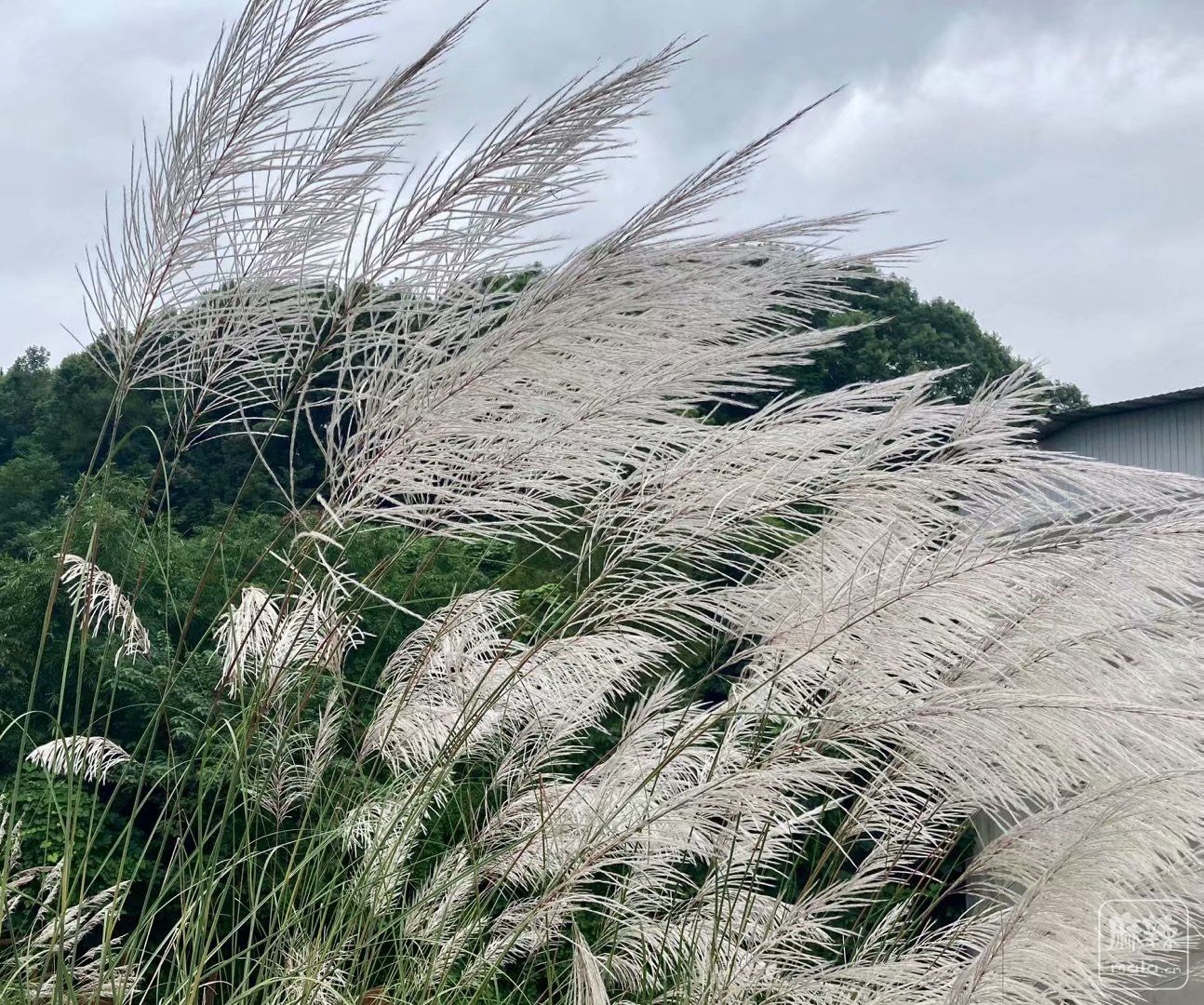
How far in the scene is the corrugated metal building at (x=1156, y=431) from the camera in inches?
485

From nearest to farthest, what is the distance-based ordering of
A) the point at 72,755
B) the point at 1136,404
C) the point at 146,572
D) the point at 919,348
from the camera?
1. the point at 72,755
2. the point at 146,572
3. the point at 1136,404
4. the point at 919,348

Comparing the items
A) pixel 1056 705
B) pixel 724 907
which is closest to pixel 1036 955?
pixel 1056 705

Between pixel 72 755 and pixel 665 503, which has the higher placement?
pixel 665 503

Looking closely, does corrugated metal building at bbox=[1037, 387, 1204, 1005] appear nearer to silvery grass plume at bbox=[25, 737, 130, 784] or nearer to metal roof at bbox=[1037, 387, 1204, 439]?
metal roof at bbox=[1037, 387, 1204, 439]

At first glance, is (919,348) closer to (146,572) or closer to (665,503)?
(146,572)

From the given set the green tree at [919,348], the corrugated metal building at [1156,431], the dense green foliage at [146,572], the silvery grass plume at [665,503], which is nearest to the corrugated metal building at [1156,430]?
the corrugated metal building at [1156,431]

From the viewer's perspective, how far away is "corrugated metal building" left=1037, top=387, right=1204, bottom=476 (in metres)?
12.3

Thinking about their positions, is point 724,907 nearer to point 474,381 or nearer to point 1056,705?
point 1056,705

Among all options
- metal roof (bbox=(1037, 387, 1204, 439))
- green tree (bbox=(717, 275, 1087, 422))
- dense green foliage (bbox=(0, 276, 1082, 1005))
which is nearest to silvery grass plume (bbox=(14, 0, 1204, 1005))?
dense green foliage (bbox=(0, 276, 1082, 1005))

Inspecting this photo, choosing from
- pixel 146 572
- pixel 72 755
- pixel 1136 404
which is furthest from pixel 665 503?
pixel 1136 404

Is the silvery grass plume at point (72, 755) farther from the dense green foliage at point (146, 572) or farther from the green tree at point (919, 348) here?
the green tree at point (919, 348)

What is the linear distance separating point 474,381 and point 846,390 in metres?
0.60

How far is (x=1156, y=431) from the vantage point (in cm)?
1261

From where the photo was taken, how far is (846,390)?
1.82 metres
